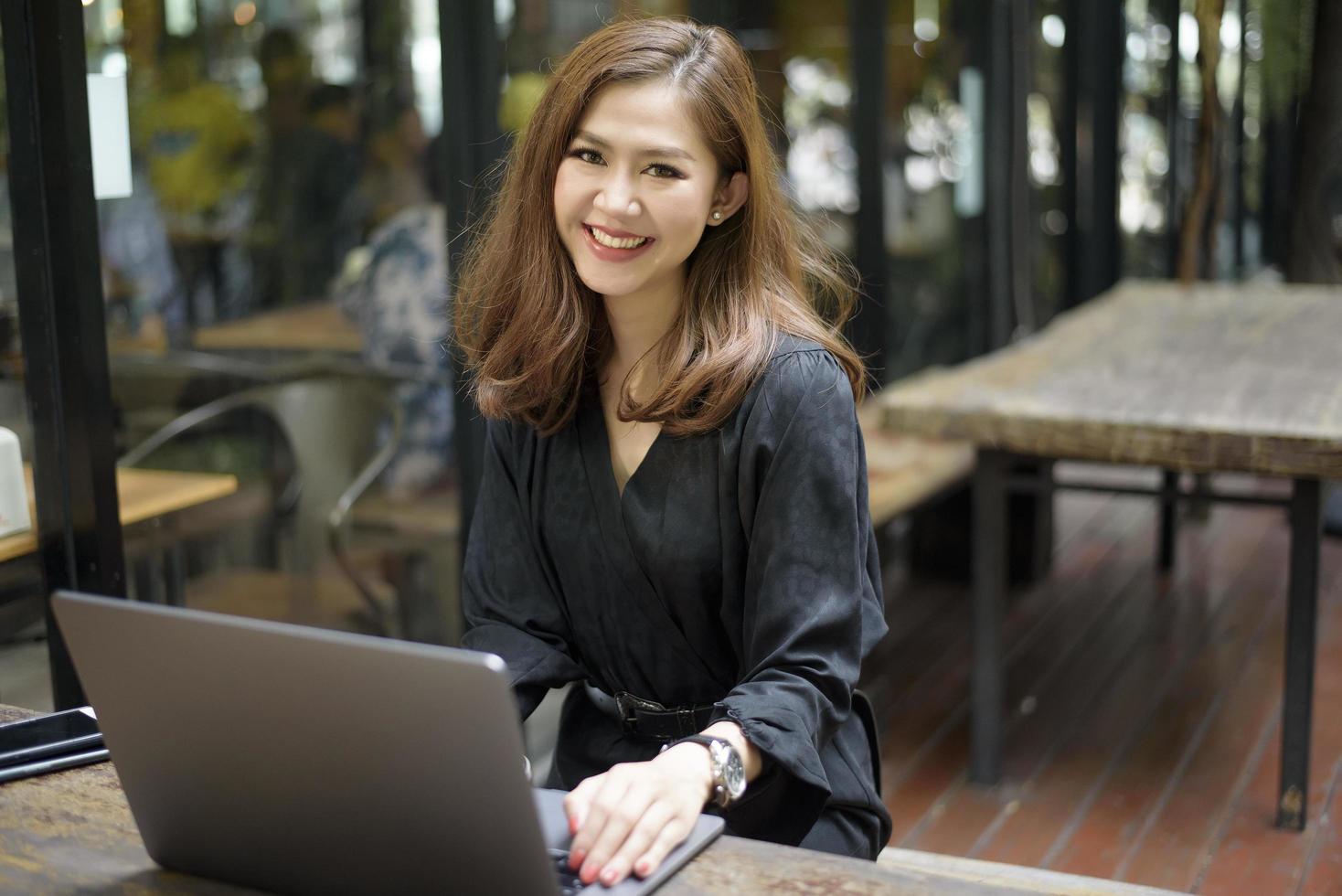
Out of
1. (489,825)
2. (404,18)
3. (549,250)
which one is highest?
(404,18)

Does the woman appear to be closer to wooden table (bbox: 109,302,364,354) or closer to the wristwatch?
the wristwatch

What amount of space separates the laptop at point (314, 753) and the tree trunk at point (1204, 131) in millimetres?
4500

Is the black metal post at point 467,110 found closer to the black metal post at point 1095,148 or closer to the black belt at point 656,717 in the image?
the black belt at point 656,717

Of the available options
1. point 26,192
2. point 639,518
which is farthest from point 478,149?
point 639,518

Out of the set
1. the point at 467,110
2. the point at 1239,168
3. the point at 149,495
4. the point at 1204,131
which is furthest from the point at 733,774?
the point at 1239,168

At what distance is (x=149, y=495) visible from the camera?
7.64 feet

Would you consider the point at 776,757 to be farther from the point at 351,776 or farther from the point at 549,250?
the point at 549,250

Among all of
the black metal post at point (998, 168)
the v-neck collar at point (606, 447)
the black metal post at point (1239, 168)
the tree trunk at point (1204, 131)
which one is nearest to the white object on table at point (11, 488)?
the v-neck collar at point (606, 447)

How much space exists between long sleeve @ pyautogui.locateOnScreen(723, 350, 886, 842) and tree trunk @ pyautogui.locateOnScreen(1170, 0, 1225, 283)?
384cm

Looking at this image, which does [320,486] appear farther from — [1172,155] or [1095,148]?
[1172,155]

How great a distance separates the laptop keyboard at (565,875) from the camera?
44.1 inches

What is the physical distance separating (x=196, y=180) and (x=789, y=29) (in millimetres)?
2250

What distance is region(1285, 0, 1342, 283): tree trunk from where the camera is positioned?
580 cm

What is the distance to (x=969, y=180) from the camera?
5.05 m
